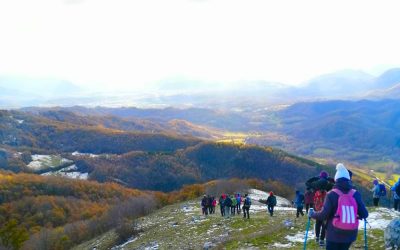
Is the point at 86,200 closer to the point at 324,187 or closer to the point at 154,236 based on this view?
the point at 154,236

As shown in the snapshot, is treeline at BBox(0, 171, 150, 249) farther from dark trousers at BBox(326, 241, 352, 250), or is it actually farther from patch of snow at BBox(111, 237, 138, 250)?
dark trousers at BBox(326, 241, 352, 250)

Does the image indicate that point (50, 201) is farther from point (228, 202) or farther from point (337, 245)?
point (337, 245)

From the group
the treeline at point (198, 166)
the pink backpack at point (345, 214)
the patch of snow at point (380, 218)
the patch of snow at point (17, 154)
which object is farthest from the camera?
the patch of snow at point (17, 154)

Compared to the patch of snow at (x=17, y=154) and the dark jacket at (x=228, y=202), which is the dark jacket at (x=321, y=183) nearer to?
the dark jacket at (x=228, y=202)

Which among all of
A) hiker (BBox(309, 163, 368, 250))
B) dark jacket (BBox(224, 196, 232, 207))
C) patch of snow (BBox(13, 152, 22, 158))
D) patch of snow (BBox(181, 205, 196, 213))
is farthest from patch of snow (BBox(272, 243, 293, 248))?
patch of snow (BBox(13, 152, 22, 158))

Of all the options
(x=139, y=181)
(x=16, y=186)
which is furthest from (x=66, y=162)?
(x=16, y=186)

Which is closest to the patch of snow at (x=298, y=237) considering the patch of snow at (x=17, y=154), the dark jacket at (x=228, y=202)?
the dark jacket at (x=228, y=202)

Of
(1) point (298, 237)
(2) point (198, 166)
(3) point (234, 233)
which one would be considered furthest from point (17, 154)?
(1) point (298, 237)

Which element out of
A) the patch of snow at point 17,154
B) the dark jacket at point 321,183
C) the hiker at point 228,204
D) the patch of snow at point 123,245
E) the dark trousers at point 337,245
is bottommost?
the patch of snow at point 17,154
